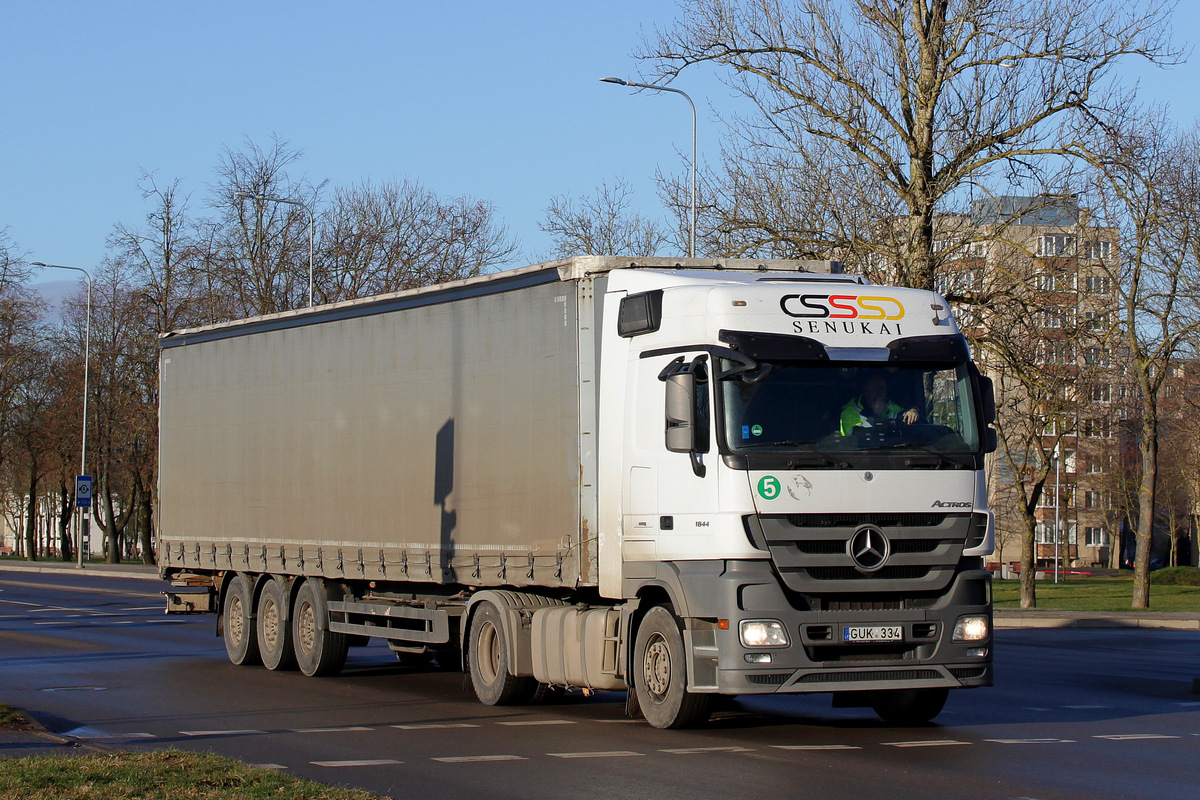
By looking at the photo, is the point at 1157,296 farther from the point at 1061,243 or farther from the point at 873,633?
the point at 873,633

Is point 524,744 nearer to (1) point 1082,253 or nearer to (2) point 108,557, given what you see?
(1) point 1082,253

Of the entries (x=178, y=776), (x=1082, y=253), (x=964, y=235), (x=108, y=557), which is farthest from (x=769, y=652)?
(x=108, y=557)

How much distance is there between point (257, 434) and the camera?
1788 cm

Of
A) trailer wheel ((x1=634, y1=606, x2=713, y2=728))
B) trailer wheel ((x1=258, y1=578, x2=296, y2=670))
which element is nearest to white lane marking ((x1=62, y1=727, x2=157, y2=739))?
trailer wheel ((x1=634, y1=606, x2=713, y2=728))

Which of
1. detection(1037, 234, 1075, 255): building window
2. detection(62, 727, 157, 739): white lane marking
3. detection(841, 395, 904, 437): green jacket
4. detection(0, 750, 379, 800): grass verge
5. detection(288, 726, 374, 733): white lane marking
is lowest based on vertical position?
detection(288, 726, 374, 733): white lane marking

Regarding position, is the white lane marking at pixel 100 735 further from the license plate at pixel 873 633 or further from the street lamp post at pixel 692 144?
the street lamp post at pixel 692 144

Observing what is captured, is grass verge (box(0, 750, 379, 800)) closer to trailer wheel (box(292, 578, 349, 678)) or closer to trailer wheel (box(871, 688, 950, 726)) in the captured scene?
trailer wheel (box(871, 688, 950, 726))

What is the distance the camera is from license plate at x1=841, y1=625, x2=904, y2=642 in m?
10.8

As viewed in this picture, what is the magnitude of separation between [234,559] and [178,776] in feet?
31.3

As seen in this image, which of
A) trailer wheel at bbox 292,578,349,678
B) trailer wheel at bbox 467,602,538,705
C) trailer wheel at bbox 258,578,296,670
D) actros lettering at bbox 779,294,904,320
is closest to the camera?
actros lettering at bbox 779,294,904,320

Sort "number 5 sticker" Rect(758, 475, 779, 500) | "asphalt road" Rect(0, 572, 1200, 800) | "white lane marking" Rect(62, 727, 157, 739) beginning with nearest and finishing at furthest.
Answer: "asphalt road" Rect(0, 572, 1200, 800) < "number 5 sticker" Rect(758, 475, 779, 500) < "white lane marking" Rect(62, 727, 157, 739)

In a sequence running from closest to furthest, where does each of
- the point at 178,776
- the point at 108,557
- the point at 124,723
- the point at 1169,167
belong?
1. the point at 178,776
2. the point at 124,723
3. the point at 1169,167
4. the point at 108,557

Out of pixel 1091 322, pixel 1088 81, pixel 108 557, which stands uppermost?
pixel 1088 81

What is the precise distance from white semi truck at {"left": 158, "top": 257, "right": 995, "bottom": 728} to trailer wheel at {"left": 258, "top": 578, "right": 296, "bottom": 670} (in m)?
0.99
